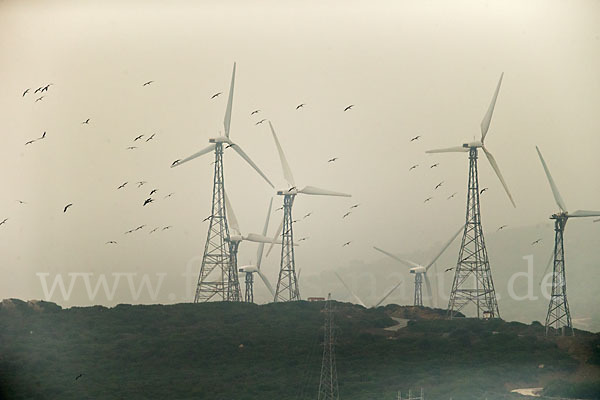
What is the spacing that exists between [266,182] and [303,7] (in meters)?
9.49

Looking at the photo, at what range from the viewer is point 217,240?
1773 inches

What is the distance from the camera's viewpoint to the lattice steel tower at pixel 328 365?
37562 mm

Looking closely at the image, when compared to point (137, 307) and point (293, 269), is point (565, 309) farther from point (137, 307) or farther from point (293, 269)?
point (137, 307)

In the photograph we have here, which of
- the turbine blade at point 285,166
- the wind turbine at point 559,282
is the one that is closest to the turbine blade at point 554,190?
the wind turbine at point 559,282

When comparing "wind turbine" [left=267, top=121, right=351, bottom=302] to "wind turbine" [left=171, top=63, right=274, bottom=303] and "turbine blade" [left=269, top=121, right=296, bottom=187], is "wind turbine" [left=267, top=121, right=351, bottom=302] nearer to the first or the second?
"turbine blade" [left=269, top=121, right=296, bottom=187]

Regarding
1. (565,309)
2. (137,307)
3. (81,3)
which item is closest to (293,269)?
(137,307)

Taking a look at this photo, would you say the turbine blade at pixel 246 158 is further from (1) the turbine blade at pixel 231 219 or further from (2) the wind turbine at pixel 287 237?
(1) the turbine blade at pixel 231 219

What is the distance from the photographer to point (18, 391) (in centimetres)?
3866

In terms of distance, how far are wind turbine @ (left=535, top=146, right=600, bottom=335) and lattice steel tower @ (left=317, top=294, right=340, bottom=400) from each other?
8971mm

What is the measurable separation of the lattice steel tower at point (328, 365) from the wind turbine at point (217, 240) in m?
4.31

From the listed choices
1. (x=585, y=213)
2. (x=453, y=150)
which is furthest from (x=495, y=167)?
(x=585, y=213)

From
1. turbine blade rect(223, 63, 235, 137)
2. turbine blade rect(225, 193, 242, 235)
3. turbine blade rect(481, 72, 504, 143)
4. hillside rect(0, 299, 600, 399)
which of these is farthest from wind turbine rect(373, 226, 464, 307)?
turbine blade rect(223, 63, 235, 137)

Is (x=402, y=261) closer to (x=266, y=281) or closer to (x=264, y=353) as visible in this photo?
(x=266, y=281)

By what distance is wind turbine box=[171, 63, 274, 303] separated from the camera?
142 feet
